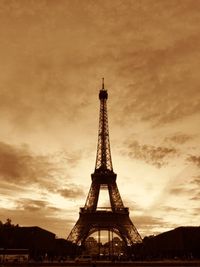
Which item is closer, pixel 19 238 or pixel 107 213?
pixel 19 238

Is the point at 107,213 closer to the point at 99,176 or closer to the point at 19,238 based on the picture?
the point at 99,176

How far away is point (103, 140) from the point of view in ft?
286

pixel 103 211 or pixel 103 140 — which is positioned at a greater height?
pixel 103 140

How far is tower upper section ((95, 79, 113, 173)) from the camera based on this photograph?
8694cm

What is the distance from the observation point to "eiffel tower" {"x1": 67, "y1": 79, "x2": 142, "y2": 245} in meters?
81.8

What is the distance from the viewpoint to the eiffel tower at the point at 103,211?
81812 mm

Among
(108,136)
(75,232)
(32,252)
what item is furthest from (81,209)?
(32,252)

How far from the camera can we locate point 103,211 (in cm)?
8462

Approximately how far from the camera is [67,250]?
80.9 metres

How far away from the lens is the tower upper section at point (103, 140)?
86938 mm

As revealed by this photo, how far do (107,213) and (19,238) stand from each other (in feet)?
91.8

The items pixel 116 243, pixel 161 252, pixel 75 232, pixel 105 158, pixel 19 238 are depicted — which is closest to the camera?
pixel 19 238

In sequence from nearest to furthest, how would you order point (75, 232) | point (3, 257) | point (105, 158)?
point (3, 257) < point (75, 232) < point (105, 158)

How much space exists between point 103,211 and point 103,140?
1661 cm
